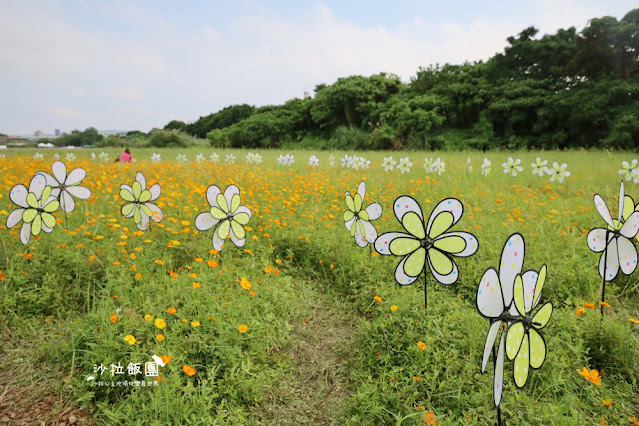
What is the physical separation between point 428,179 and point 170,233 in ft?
13.2

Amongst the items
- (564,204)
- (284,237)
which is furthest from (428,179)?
(284,237)

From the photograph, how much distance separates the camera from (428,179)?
5.76m

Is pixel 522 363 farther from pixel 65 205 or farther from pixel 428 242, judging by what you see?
pixel 65 205

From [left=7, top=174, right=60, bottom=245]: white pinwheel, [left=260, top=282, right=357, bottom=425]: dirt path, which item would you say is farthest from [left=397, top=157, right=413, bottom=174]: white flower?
[left=7, top=174, right=60, bottom=245]: white pinwheel

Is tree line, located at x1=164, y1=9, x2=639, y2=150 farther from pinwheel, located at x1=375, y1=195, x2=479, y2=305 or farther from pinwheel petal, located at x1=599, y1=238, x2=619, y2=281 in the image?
pinwheel, located at x1=375, y1=195, x2=479, y2=305

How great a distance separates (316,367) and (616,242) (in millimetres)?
1949

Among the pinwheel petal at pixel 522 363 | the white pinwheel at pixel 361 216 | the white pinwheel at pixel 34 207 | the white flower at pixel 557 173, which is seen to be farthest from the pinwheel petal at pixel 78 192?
the white flower at pixel 557 173

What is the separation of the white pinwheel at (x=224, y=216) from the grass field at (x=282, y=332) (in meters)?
0.22

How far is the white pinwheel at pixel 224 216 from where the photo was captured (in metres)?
2.53

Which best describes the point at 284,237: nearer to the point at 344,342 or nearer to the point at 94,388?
the point at 344,342

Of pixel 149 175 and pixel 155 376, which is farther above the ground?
pixel 149 175

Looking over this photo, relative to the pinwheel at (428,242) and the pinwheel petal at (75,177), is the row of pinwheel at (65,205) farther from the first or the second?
the pinwheel at (428,242)

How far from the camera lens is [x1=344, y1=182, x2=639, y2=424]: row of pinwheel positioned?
3.98 feet


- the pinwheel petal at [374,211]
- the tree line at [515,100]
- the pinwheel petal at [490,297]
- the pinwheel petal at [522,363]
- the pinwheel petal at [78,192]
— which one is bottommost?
the pinwheel petal at [522,363]
